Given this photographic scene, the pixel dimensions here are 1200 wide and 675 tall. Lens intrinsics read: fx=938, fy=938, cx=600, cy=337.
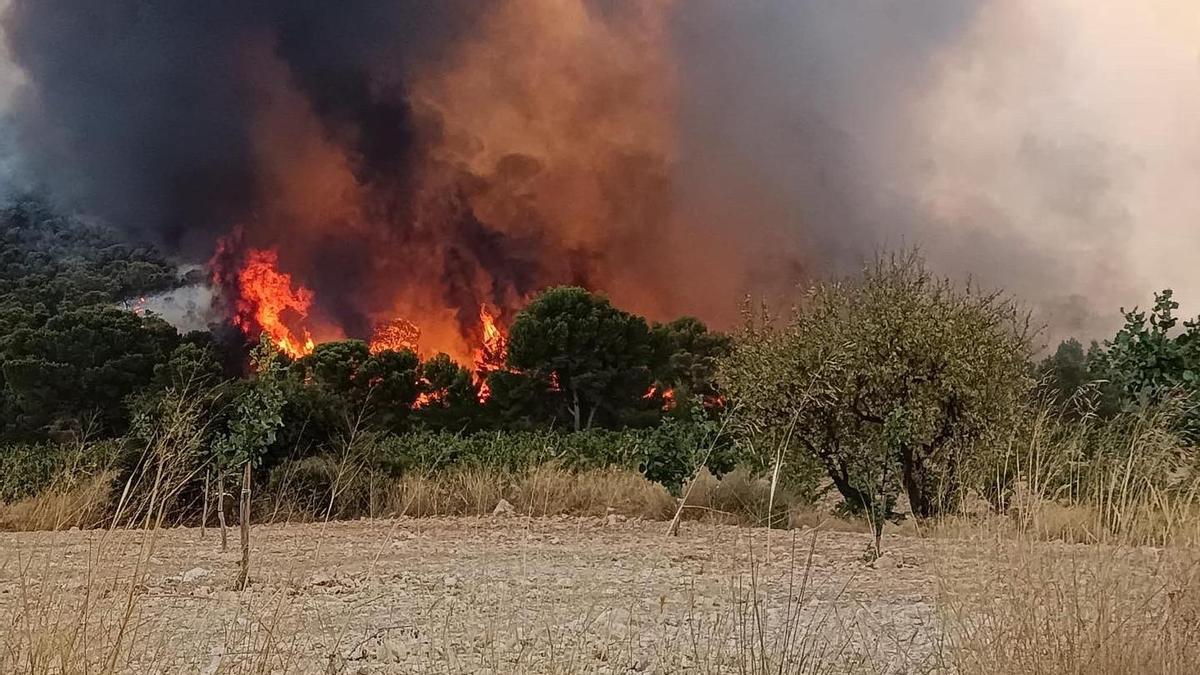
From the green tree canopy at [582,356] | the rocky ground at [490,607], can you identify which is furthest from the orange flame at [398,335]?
the rocky ground at [490,607]

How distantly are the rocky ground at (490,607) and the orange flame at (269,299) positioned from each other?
737 inches

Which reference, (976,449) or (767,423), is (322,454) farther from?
(976,449)

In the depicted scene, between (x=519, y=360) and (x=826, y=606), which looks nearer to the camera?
(x=826, y=606)

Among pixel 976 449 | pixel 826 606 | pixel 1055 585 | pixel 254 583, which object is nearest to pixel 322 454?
pixel 254 583

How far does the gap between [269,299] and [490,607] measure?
23120 mm

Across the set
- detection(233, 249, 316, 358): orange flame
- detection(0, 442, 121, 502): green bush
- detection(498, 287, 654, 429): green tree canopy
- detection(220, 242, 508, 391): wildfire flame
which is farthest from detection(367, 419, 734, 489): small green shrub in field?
detection(233, 249, 316, 358): orange flame

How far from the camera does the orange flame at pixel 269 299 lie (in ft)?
81.4

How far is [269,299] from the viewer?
83.5 ft

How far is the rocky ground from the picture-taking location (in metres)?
3.16

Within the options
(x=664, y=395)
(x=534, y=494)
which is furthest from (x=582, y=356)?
(x=534, y=494)

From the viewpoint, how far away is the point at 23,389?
19.1 meters

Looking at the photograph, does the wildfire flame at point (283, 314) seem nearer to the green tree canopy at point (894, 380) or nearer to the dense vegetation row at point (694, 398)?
the dense vegetation row at point (694, 398)

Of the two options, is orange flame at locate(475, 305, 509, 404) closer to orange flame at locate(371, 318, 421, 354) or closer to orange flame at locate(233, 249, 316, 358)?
orange flame at locate(371, 318, 421, 354)

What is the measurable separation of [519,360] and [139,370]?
814 centimetres
